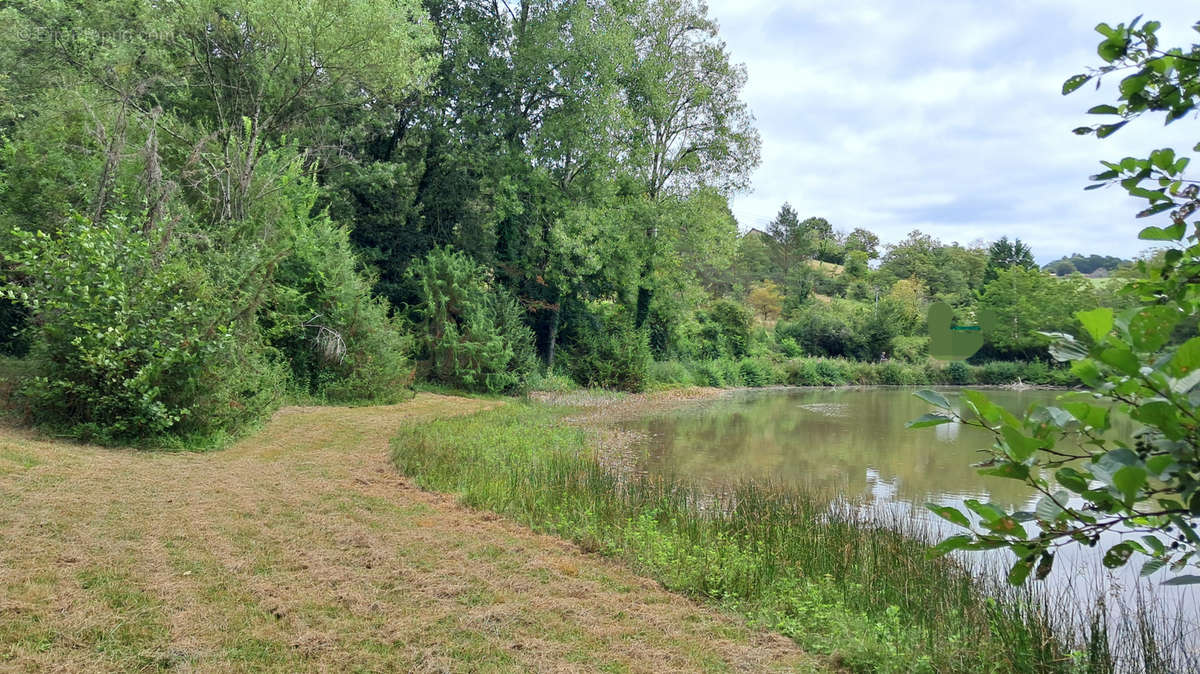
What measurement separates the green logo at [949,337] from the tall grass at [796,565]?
7.95 ft

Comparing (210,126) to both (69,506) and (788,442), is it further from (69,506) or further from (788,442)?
(788,442)

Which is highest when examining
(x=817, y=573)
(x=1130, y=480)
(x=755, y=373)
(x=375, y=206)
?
(x=375, y=206)

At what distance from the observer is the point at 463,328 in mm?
18094

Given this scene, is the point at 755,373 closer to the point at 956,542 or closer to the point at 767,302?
the point at 767,302

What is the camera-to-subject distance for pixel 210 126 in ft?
49.0

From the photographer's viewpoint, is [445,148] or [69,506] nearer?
[69,506]

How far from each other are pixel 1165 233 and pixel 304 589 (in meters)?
4.39

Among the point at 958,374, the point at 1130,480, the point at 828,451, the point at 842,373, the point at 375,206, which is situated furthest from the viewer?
the point at 842,373

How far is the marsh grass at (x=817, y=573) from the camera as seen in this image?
3.51m

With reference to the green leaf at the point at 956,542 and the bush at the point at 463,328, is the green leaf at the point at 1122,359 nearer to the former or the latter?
the green leaf at the point at 956,542

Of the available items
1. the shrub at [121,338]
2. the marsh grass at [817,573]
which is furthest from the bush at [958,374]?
the shrub at [121,338]

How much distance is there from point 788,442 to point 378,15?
12.4m

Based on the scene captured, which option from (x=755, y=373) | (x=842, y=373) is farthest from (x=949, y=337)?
(x=842, y=373)

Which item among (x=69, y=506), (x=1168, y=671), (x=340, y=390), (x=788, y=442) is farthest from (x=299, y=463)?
(x=788, y=442)
